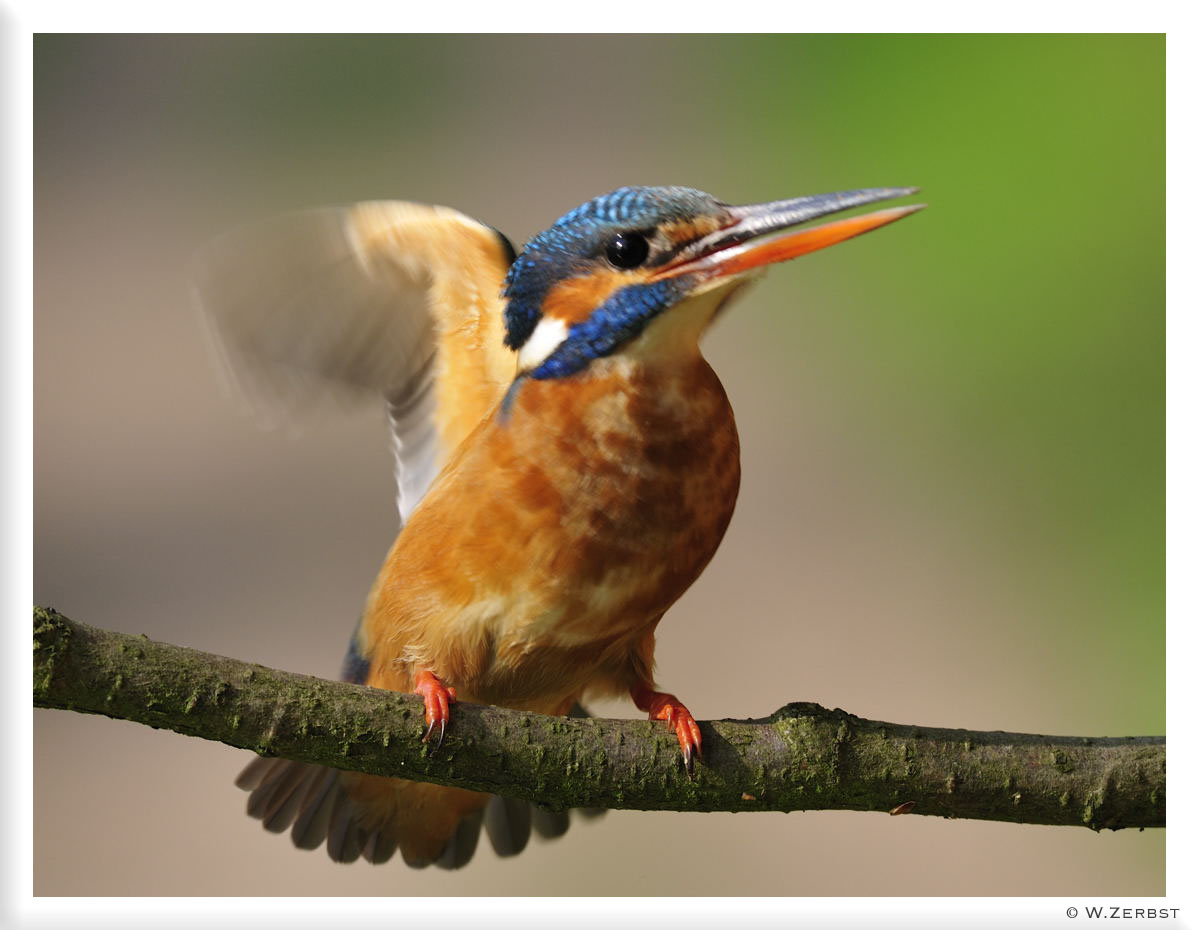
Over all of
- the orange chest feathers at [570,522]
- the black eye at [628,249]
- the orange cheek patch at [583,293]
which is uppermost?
the black eye at [628,249]

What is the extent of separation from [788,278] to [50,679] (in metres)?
1.85

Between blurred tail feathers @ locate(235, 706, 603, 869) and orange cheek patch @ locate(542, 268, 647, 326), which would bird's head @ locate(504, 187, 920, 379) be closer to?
orange cheek patch @ locate(542, 268, 647, 326)

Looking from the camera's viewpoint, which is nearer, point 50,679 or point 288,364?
point 50,679

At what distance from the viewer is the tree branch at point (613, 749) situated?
4.55ft

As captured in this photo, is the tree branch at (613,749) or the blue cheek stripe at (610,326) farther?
the blue cheek stripe at (610,326)

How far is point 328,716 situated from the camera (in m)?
1.43

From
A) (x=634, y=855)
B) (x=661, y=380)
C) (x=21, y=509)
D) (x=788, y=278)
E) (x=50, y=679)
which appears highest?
(x=788, y=278)

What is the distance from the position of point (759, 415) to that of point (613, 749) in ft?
5.01

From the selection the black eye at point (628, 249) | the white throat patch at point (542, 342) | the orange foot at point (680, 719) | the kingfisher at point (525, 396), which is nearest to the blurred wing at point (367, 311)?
the kingfisher at point (525, 396)

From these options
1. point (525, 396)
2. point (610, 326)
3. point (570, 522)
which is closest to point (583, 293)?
point (610, 326)

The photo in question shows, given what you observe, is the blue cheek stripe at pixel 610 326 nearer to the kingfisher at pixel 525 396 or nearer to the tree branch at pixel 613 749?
the kingfisher at pixel 525 396

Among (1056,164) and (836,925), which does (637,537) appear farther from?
(1056,164)
